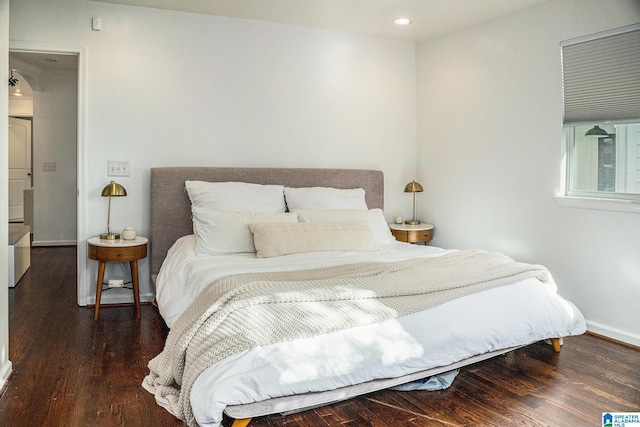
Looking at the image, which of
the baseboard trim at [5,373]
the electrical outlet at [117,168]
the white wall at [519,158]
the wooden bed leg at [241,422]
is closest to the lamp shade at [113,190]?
the electrical outlet at [117,168]

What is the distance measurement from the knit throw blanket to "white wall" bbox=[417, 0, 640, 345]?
0.86m

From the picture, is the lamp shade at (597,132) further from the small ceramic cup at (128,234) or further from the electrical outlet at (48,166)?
the electrical outlet at (48,166)

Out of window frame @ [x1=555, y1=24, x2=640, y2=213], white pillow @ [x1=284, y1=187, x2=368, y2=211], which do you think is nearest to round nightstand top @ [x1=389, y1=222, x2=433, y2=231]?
white pillow @ [x1=284, y1=187, x2=368, y2=211]

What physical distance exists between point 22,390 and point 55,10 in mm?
2814

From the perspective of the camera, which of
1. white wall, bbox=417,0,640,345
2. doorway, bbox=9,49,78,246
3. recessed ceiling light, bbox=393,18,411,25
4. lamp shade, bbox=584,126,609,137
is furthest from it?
doorway, bbox=9,49,78,246

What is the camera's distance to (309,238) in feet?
11.8

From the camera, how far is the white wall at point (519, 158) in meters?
3.52

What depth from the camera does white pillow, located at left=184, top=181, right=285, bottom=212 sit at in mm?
3928

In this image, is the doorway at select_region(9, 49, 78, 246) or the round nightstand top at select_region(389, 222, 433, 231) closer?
the round nightstand top at select_region(389, 222, 433, 231)

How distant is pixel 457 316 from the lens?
8.61ft

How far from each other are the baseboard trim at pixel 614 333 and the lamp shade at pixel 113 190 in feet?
11.6

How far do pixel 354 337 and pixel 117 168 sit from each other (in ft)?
8.87

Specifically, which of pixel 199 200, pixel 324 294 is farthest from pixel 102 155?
pixel 324 294

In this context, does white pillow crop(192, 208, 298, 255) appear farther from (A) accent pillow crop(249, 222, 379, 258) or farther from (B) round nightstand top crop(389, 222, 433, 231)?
(B) round nightstand top crop(389, 222, 433, 231)
